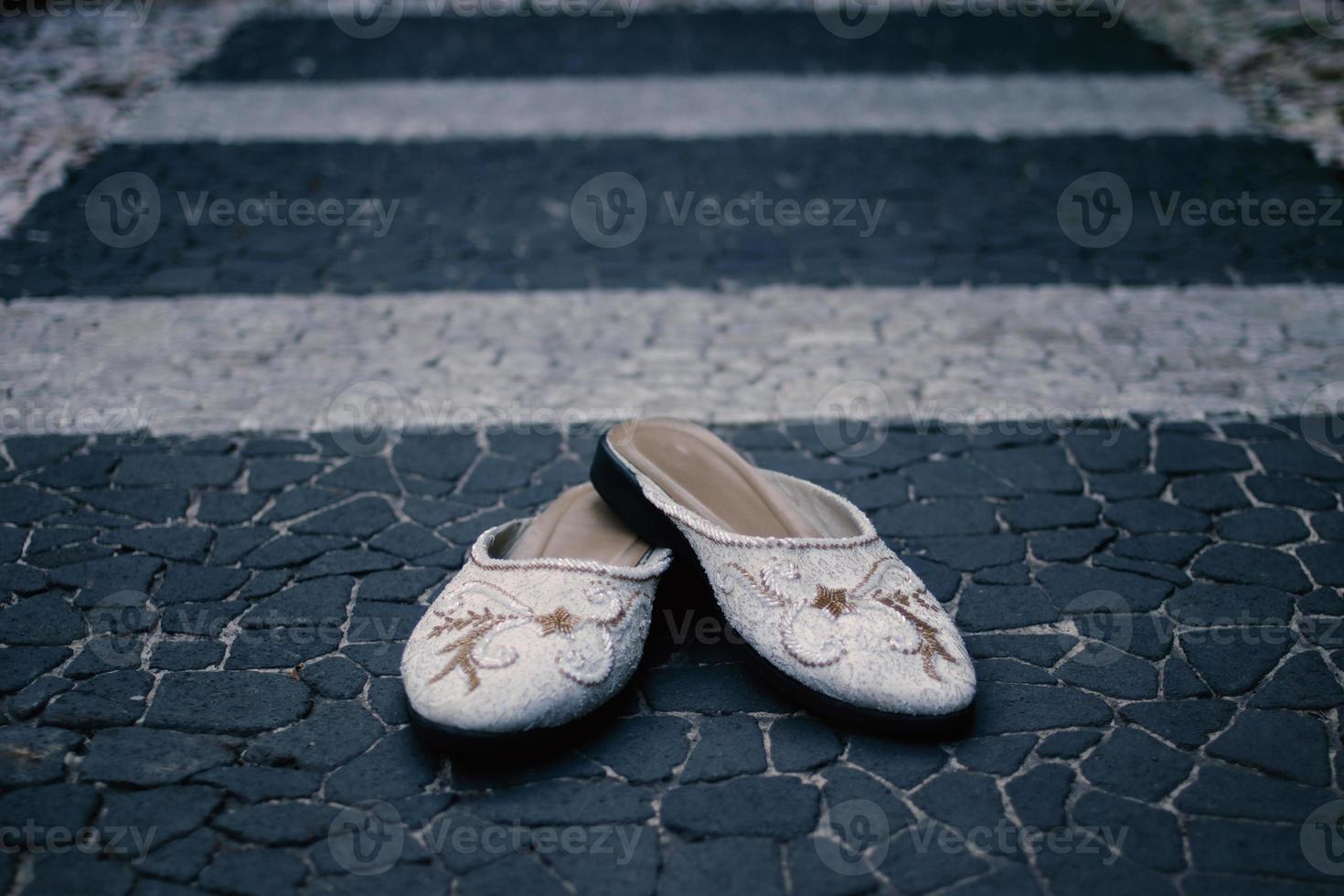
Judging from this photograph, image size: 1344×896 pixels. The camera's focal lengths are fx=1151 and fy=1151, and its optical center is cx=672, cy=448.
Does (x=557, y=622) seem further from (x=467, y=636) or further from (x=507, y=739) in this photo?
(x=507, y=739)

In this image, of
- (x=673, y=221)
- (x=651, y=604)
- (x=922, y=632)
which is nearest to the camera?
(x=922, y=632)

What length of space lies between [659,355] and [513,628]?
247 cm

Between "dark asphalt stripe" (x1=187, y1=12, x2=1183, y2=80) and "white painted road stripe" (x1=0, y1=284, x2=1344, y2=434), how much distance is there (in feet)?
12.7

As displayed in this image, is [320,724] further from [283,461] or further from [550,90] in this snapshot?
[550,90]

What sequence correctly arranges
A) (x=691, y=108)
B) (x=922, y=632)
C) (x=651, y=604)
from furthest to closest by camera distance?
(x=691, y=108) → (x=651, y=604) → (x=922, y=632)

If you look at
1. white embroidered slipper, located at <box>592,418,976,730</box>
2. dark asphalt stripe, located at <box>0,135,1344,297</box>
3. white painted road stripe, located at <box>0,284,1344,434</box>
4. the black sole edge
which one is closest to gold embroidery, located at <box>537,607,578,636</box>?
the black sole edge

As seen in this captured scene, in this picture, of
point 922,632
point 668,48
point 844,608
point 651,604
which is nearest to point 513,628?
point 651,604

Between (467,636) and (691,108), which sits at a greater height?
(467,636)

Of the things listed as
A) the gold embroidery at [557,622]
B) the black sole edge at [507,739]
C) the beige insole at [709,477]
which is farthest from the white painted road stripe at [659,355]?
the black sole edge at [507,739]

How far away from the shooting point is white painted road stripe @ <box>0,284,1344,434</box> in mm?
4898

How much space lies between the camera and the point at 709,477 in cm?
359

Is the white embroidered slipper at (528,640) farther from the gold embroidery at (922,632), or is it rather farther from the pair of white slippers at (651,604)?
the gold embroidery at (922,632)

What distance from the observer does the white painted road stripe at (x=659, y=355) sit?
4.90 meters

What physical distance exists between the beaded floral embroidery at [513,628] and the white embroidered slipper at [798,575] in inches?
13.6
